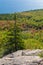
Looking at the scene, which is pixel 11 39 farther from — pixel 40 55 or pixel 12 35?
pixel 40 55

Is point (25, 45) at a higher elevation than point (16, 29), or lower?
lower

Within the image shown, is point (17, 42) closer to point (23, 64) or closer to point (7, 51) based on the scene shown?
point (7, 51)

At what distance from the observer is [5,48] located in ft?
47.4

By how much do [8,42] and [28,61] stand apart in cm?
464

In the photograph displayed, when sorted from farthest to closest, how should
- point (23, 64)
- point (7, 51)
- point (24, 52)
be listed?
point (7, 51) < point (24, 52) < point (23, 64)

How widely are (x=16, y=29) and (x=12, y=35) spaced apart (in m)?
0.45

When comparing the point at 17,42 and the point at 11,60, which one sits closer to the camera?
the point at 11,60

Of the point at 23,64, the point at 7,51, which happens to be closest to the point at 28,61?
the point at 23,64

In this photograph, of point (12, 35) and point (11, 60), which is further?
point (12, 35)

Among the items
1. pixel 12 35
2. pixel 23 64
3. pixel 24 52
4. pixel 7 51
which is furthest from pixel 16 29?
pixel 23 64

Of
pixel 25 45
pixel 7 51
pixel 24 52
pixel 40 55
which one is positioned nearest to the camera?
pixel 40 55

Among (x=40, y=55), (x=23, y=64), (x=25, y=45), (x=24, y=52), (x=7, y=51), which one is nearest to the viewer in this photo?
(x=23, y=64)

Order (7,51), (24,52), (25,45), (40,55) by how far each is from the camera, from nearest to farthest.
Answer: (40,55) < (24,52) < (7,51) < (25,45)

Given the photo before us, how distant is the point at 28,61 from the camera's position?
1003cm
